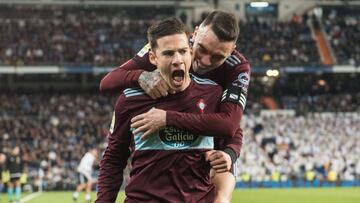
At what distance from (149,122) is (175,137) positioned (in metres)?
0.19

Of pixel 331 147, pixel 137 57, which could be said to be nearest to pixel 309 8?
pixel 331 147

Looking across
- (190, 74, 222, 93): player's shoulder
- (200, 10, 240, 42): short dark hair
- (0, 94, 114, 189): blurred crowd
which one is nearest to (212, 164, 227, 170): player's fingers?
(190, 74, 222, 93): player's shoulder

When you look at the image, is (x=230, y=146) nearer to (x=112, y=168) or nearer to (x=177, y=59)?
(x=112, y=168)

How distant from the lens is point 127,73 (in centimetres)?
448

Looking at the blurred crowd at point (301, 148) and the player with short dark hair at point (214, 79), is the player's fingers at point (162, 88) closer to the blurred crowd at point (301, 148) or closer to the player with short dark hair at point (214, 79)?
the player with short dark hair at point (214, 79)

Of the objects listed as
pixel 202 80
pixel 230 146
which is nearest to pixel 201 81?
pixel 202 80

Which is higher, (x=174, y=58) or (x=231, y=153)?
(x=174, y=58)

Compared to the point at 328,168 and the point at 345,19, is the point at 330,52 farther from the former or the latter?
the point at 328,168

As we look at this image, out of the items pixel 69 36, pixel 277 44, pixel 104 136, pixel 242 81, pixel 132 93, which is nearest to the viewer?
pixel 132 93

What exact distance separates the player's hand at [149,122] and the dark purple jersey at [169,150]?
6 centimetres

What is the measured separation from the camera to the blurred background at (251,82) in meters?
31.7

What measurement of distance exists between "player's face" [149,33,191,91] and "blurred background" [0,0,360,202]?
83.9ft

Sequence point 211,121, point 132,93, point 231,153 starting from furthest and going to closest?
point 231,153 → point 132,93 → point 211,121

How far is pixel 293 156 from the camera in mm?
32406
